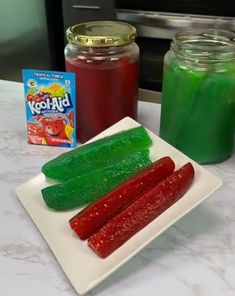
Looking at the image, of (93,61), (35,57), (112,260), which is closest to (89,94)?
(93,61)

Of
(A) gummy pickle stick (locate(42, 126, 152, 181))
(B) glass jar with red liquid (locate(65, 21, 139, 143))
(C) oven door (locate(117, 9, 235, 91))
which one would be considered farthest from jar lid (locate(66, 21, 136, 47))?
(C) oven door (locate(117, 9, 235, 91))

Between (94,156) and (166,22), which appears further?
(166,22)

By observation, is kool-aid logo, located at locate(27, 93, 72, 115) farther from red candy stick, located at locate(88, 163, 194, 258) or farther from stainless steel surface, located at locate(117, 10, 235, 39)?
stainless steel surface, located at locate(117, 10, 235, 39)

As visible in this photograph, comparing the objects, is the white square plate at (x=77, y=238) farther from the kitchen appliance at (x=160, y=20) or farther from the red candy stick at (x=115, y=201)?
the kitchen appliance at (x=160, y=20)

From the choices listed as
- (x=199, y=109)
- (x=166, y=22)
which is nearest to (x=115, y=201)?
(x=199, y=109)

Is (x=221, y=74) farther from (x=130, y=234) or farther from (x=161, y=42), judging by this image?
(x=161, y=42)

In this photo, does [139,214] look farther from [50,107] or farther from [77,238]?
[50,107]
